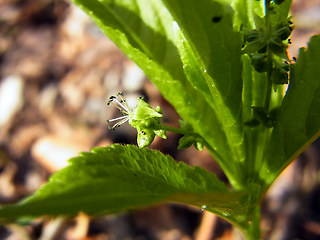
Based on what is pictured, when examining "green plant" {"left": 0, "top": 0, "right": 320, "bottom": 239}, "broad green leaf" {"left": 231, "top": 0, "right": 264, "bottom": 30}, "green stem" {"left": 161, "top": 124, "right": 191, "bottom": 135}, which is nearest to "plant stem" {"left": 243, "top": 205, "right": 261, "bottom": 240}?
"green plant" {"left": 0, "top": 0, "right": 320, "bottom": 239}

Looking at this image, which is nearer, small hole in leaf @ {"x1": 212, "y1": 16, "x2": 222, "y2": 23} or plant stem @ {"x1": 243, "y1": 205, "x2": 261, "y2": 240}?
small hole in leaf @ {"x1": 212, "y1": 16, "x2": 222, "y2": 23}

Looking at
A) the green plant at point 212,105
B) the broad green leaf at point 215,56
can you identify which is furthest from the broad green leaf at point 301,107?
the broad green leaf at point 215,56

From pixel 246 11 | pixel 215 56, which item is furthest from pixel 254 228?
pixel 246 11

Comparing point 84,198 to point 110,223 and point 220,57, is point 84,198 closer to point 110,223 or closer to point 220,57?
point 220,57

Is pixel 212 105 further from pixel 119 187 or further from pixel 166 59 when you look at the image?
pixel 119 187

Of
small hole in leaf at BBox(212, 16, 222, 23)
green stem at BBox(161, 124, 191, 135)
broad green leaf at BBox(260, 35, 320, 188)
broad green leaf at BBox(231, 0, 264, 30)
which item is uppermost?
broad green leaf at BBox(231, 0, 264, 30)

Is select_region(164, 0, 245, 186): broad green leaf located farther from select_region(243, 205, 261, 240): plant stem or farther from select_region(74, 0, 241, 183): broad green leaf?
select_region(243, 205, 261, 240): plant stem

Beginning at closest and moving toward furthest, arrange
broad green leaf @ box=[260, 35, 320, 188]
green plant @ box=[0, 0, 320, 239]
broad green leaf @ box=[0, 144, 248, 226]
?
1. broad green leaf @ box=[0, 144, 248, 226]
2. green plant @ box=[0, 0, 320, 239]
3. broad green leaf @ box=[260, 35, 320, 188]

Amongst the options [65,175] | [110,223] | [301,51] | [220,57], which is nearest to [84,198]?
[65,175]
